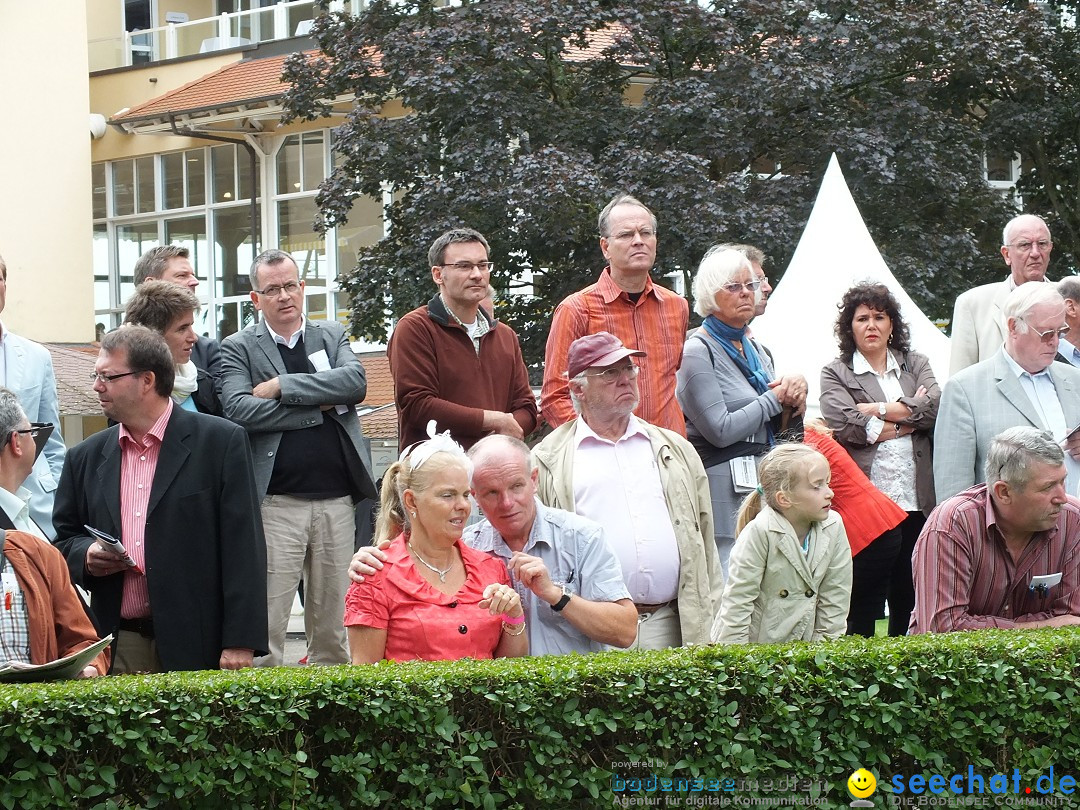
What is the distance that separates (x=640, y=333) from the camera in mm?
7105

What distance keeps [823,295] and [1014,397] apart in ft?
17.7

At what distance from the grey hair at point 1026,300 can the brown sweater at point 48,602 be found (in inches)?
175

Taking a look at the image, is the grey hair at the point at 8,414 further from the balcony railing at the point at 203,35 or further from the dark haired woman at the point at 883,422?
the balcony railing at the point at 203,35

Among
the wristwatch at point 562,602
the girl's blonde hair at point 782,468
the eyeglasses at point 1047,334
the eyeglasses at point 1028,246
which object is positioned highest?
the eyeglasses at point 1028,246

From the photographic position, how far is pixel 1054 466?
5.46 metres

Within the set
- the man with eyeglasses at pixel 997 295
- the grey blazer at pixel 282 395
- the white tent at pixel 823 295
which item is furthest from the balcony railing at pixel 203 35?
the grey blazer at pixel 282 395

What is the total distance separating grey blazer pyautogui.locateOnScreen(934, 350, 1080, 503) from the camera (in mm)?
6742

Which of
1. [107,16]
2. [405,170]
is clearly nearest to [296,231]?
[107,16]

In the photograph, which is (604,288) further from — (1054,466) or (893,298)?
(1054,466)

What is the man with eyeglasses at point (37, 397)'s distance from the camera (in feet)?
21.2

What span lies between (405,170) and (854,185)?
5.68 meters

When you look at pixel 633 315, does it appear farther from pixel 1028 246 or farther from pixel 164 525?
pixel 164 525

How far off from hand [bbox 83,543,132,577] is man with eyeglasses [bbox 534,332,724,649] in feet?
5.40

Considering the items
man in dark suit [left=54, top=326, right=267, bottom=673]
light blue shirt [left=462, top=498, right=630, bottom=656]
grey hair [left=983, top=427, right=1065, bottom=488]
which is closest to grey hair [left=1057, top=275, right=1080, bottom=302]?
grey hair [left=983, top=427, right=1065, bottom=488]
